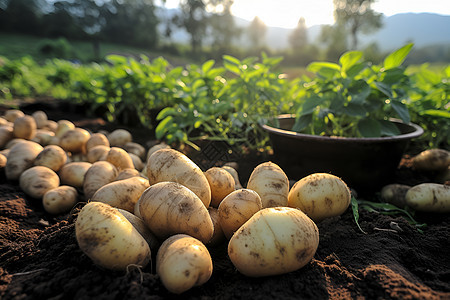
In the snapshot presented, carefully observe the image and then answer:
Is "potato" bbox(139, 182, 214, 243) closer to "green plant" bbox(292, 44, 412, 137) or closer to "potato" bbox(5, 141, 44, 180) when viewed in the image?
"green plant" bbox(292, 44, 412, 137)

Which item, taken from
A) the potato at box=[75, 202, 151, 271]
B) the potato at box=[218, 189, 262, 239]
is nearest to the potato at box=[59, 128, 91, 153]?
the potato at box=[75, 202, 151, 271]

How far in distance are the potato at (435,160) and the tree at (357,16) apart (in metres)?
37.7

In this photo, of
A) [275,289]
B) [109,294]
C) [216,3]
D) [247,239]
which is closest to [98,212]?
[109,294]

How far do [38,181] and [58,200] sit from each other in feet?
0.87

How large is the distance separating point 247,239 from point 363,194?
1361 mm

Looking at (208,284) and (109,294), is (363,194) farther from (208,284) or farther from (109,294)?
(109,294)

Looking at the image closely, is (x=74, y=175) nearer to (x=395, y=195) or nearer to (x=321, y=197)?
(x=321, y=197)

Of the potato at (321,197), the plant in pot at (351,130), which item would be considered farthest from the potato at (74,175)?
the potato at (321,197)

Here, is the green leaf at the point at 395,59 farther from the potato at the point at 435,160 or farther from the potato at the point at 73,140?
the potato at the point at 73,140

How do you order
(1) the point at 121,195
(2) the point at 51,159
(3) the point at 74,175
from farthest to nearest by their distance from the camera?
(2) the point at 51,159, (3) the point at 74,175, (1) the point at 121,195

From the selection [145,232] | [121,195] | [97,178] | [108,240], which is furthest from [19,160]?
[108,240]

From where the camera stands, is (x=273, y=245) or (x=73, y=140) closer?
(x=273, y=245)

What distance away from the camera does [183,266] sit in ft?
3.11

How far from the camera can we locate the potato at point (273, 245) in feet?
3.38
